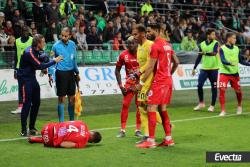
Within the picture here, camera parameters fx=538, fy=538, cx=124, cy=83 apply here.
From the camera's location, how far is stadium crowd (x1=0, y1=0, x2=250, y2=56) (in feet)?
71.1

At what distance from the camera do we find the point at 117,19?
25.0 metres

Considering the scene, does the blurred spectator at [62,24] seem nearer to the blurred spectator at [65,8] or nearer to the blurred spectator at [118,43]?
the blurred spectator at [65,8]

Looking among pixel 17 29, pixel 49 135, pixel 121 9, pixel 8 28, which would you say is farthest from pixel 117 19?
pixel 49 135

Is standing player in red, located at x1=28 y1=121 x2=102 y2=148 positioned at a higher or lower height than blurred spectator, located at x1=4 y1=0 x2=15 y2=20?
lower

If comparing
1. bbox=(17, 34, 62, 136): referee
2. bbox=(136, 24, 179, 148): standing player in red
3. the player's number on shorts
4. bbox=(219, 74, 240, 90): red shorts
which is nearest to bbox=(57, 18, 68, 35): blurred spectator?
bbox=(219, 74, 240, 90): red shorts

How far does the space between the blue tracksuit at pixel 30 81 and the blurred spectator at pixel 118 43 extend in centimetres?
1221

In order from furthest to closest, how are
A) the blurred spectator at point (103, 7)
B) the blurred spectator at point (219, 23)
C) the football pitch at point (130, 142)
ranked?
the blurred spectator at point (219, 23), the blurred spectator at point (103, 7), the football pitch at point (130, 142)

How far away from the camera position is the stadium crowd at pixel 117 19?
853 inches

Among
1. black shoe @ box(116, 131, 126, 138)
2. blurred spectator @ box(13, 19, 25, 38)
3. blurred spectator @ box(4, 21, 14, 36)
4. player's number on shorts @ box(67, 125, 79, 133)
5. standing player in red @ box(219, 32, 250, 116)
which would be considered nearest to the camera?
player's number on shorts @ box(67, 125, 79, 133)

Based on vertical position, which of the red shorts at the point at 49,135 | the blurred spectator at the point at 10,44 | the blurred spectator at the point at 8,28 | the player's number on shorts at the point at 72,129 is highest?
the blurred spectator at the point at 8,28

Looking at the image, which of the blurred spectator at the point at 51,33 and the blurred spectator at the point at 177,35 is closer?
the blurred spectator at the point at 51,33

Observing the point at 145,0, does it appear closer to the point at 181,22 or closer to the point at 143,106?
the point at 181,22

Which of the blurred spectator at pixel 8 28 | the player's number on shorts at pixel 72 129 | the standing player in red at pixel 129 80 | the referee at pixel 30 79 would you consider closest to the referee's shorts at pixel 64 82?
the referee at pixel 30 79

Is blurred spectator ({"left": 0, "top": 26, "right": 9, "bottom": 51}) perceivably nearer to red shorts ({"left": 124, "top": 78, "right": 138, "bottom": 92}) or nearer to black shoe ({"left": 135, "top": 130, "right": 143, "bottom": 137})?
→ red shorts ({"left": 124, "top": 78, "right": 138, "bottom": 92})
